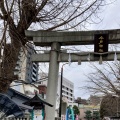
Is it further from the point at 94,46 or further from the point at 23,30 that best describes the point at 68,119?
the point at 23,30

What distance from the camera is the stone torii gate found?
11.5m

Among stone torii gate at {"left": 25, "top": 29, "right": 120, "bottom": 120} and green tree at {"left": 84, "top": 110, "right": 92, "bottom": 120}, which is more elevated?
stone torii gate at {"left": 25, "top": 29, "right": 120, "bottom": 120}

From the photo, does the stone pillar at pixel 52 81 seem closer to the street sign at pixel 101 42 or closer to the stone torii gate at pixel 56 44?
the stone torii gate at pixel 56 44

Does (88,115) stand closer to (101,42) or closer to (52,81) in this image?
(52,81)

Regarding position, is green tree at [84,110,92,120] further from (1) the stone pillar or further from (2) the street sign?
(2) the street sign

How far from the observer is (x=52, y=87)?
11562 millimetres

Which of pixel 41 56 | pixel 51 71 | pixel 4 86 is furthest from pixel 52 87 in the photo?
pixel 4 86

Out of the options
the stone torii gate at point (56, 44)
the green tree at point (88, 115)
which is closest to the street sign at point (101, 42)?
the stone torii gate at point (56, 44)

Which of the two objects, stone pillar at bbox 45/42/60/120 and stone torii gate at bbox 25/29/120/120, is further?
stone torii gate at bbox 25/29/120/120

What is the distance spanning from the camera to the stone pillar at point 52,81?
11.3 metres

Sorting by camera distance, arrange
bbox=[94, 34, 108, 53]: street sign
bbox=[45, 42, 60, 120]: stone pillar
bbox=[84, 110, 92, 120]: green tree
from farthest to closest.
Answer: bbox=[84, 110, 92, 120]: green tree → bbox=[94, 34, 108, 53]: street sign → bbox=[45, 42, 60, 120]: stone pillar

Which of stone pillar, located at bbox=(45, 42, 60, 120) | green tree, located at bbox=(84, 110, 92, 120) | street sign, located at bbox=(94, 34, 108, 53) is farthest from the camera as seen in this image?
green tree, located at bbox=(84, 110, 92, 120)

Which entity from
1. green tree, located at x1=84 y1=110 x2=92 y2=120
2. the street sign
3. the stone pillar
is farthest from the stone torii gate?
green tree, located at x1=84 y1=110 x2=92 y2=120

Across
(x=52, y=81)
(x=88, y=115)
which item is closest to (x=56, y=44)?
(x=52, y=81)
